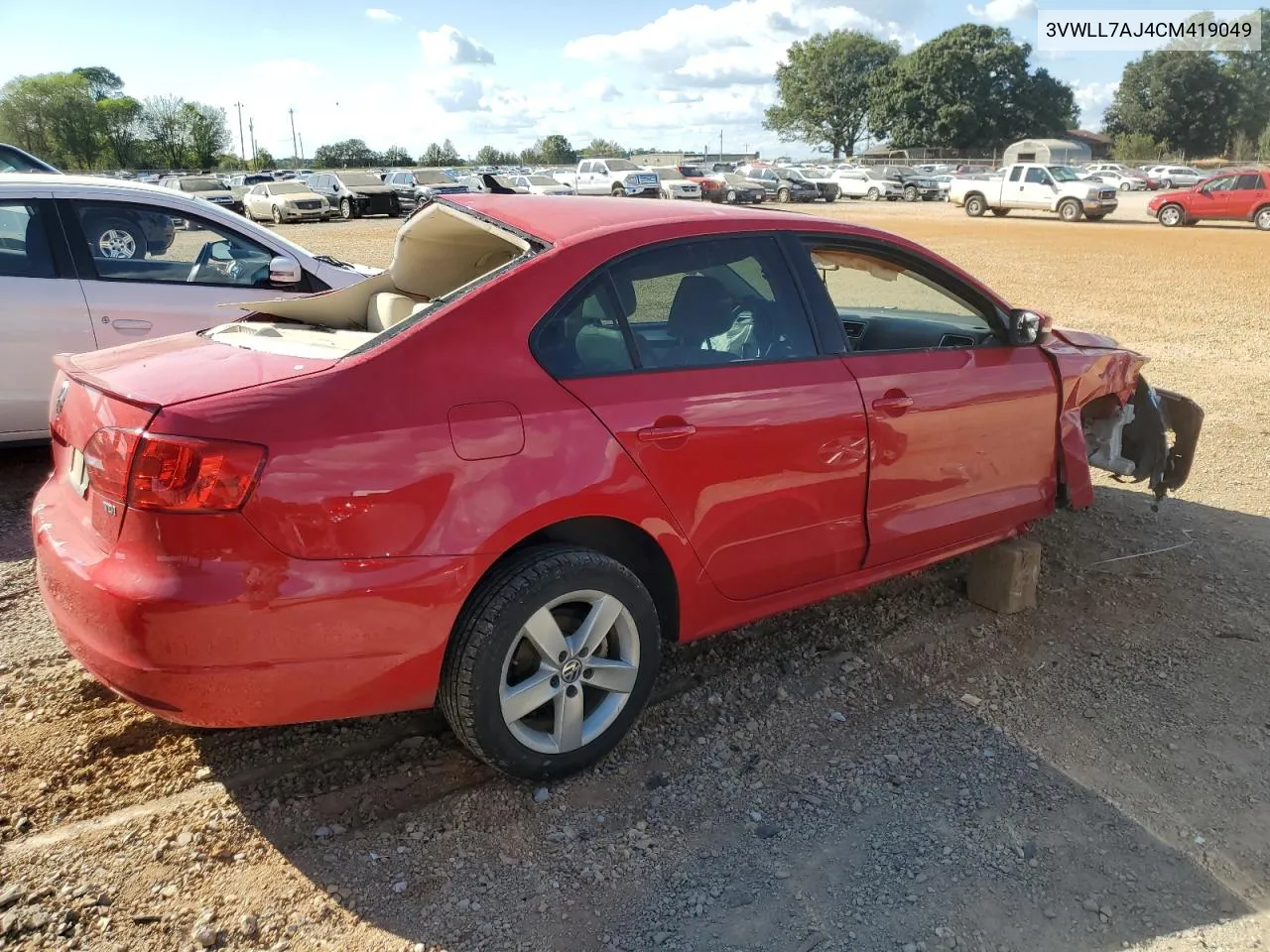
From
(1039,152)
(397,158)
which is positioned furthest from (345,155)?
(1039,152)

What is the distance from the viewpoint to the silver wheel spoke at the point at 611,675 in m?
2.96

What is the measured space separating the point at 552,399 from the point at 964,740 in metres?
1.84

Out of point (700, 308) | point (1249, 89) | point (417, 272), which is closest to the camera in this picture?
point (700, 308)

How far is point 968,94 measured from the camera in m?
86.1

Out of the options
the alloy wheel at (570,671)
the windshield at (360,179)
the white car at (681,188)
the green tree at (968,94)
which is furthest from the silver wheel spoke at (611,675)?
the green tree at (968,94)

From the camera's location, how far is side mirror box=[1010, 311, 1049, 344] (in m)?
3.99

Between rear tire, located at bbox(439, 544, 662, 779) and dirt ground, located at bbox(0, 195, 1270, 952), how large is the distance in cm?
18

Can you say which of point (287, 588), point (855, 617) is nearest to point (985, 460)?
point (855, 617)

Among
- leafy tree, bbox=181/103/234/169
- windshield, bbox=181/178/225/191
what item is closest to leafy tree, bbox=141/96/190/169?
leafy tree, bbox=181/103/234/169

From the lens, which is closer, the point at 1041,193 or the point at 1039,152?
the point at 1041,193

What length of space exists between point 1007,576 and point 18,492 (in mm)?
5283

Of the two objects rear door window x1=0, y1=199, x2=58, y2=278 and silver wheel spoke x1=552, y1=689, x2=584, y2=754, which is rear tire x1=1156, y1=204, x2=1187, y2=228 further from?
silver wheel spoke x1=552, y1=689, x2=584, y2=754

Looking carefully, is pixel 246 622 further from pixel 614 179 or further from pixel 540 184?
pixel 540 184

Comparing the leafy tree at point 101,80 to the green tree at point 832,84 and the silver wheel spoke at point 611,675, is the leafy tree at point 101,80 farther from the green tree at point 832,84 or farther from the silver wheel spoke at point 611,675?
the silver wheel spoke at point 611,675
